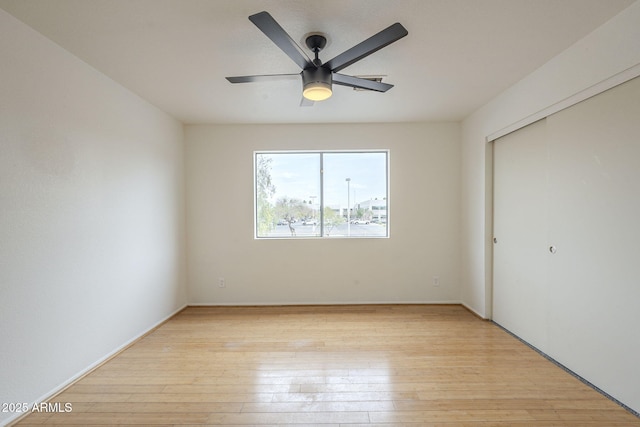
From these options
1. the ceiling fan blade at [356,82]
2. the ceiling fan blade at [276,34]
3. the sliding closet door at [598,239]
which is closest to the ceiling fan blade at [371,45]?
the ceiling fan blade at [356,82]

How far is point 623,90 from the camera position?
183 centimetres

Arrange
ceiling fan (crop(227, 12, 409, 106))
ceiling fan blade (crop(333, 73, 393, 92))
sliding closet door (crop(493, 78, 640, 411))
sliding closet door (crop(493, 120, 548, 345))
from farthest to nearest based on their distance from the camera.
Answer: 1. sliding closet door (crop(493, 120, 548, 345))
2. ceiling fan blade (crop(333, 73, 393, 92))
3. sliding closet door (crop(493, 78, 640, 411))
4. ceiling fan (crop(227, 12, 409, 106))

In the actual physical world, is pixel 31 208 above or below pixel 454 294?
above

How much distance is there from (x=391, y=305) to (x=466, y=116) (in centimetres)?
274

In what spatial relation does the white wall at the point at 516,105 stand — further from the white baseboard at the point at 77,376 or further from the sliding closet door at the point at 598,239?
the white baseboard at the point at 77,376

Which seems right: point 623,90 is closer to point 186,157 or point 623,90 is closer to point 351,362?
point 351,362

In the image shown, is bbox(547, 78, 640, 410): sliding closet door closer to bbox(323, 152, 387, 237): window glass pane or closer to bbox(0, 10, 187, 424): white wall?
bbox(323, 152, 387, 237): window glass pane

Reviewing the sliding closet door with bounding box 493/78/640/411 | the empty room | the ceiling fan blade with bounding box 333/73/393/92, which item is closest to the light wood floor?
the empty room

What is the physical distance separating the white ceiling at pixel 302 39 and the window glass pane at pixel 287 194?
108 cm

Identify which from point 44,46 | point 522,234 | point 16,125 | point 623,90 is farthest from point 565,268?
point 44,46

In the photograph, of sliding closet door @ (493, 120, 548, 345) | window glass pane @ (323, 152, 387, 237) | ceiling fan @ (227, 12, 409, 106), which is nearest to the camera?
ceiling fan @ (227, 12, 409, 106)

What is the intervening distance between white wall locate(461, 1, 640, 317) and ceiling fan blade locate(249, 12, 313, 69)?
6.66ft

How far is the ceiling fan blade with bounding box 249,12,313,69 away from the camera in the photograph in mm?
1415

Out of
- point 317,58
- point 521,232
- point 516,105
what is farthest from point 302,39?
point 521,232
